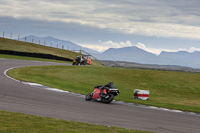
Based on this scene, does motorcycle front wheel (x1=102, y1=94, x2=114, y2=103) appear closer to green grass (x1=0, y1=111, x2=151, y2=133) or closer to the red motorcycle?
the red motorcycle

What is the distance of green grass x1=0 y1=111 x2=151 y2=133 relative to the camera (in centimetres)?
785

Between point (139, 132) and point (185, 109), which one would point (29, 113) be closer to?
point (139, 132)

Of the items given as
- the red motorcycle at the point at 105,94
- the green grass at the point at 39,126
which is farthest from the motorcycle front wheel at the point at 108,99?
the green grass at the point at 39,126

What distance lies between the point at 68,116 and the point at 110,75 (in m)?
22.4

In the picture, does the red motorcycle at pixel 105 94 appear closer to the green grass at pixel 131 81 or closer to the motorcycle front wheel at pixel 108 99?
the motorcycle front wheel at pixel 108 99

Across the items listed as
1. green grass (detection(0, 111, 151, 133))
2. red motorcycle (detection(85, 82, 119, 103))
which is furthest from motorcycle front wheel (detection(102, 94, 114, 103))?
green grass (detection(0, 111, 151, 133))

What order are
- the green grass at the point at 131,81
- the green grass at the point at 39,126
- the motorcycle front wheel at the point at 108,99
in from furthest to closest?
1. the green grass at the point at 131,81
2. the motorcycle front wheel at the point at 108,99
3. the green grass at the point at 39,126

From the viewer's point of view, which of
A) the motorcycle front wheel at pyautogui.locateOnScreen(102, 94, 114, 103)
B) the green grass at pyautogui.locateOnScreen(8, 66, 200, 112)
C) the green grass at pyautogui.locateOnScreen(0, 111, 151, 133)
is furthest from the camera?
the green grass at pyautogui.locateOnScreen(8, 66, 200, 112)

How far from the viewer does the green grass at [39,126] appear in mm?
7845

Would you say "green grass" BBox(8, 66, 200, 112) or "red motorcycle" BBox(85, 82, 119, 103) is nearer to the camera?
"red motorcycle" BBox(85, 82, 119, 103)

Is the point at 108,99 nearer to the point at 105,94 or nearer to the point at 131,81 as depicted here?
the point at 105,94

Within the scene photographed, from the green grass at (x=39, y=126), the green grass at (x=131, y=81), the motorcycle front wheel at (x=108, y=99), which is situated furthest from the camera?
the green grass at (x=131, y=81)

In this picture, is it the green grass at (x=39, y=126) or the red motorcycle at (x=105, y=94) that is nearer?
the green grass at (x=39, y=126)

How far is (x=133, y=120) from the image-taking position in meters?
11.4
